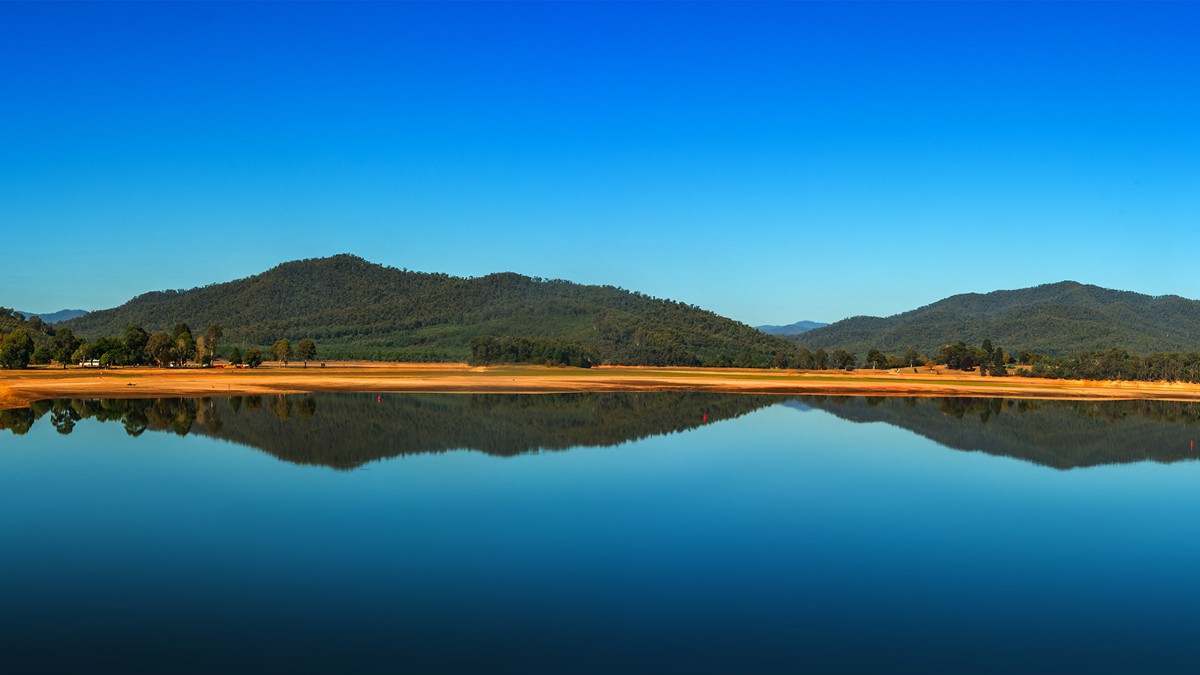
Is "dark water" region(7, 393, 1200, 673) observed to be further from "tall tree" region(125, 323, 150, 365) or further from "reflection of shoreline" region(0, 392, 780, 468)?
"tall tree" region(125, 323, 150, 365)

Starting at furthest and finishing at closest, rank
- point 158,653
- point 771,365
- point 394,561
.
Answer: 1. point 771,365
2. point 394,561
3. point 158,653

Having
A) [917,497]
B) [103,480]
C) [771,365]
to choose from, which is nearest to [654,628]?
[917,497]

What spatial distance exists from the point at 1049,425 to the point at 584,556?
5284 centimetres

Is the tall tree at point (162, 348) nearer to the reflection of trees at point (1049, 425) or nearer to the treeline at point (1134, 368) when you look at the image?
the reflection of trees at point (1049, 425)

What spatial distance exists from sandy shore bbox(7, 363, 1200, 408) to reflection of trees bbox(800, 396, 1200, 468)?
44.2ft

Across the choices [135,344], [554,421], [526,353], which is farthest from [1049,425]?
[135,344]

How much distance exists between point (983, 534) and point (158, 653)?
20.8 metres

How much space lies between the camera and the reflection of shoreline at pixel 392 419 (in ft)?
144

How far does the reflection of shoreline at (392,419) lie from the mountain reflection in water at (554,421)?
76 millimetres

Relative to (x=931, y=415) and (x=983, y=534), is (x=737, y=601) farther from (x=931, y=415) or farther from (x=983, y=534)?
(x=931, y=415)

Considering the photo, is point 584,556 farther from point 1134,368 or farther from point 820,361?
point 820,361

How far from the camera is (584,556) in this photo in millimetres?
21688

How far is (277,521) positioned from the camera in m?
25.2

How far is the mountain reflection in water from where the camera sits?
45281mm
